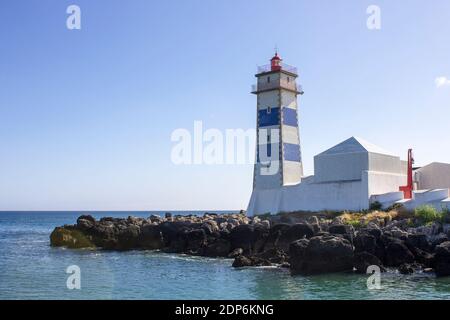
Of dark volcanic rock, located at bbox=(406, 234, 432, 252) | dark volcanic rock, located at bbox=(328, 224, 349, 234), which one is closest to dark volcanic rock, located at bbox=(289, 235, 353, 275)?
dark volcanic rock, located at bbox=(328, 224, 349, 234)

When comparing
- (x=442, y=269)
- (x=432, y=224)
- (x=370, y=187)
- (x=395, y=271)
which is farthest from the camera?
(x=370, y=187)

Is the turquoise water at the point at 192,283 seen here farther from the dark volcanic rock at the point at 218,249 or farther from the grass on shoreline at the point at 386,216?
the grass on shoreline at the point at 386,216

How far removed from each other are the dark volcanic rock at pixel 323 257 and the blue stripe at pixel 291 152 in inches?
705

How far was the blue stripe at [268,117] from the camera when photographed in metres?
37.8

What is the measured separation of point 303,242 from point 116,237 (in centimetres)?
1768

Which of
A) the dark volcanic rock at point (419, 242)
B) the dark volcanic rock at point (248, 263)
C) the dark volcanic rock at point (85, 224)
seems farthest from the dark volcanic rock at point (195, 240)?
the dark volcanic rock at point (419, 242)

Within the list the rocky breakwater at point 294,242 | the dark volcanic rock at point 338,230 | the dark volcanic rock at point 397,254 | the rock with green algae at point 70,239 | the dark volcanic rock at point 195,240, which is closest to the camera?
the rocky breakwater at point 294,242

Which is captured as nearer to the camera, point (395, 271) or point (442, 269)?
point (442, 269)

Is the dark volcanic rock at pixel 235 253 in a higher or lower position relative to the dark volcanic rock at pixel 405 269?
lower

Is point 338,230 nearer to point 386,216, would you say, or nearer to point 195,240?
point 386,216

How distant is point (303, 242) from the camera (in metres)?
20.4

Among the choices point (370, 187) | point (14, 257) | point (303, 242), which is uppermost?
point (370, 187)
